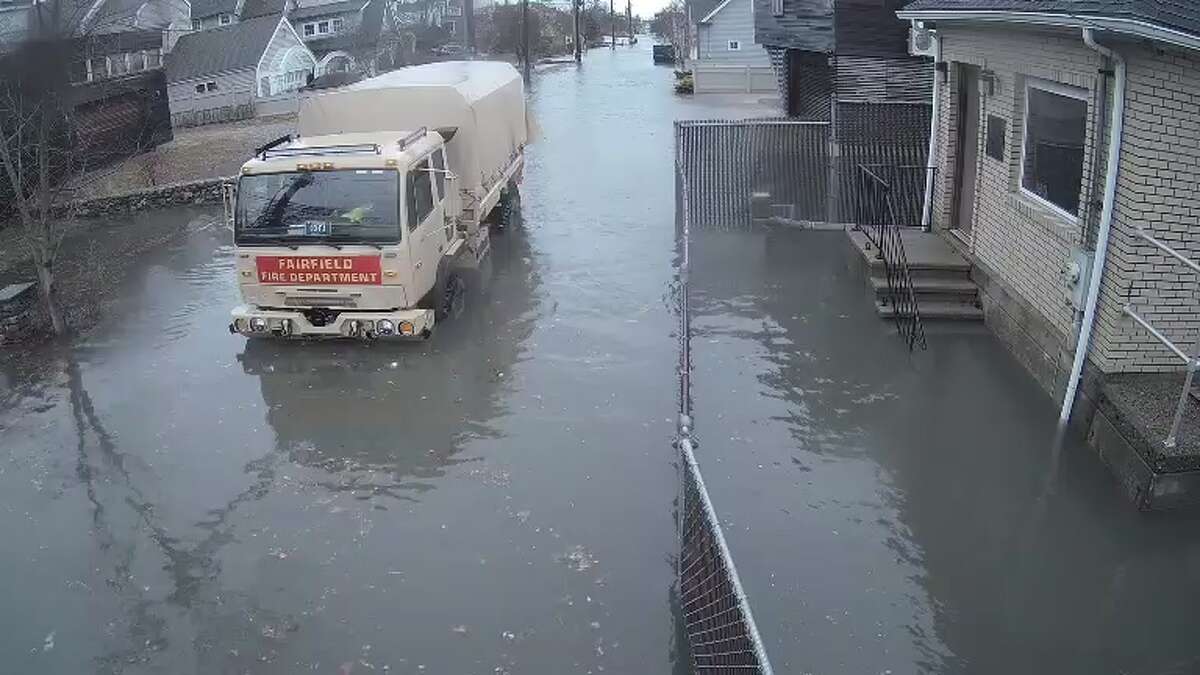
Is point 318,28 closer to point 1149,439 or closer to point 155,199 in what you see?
point 155,199

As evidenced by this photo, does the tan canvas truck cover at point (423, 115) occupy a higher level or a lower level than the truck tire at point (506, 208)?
higher

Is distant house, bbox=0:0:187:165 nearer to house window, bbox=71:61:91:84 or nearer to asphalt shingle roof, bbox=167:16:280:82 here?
house window, bbox=71:61:91:84

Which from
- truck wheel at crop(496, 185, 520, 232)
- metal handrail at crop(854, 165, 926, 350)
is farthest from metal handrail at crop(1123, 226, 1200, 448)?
truck wheel at crop(496, 185, 520, 232)

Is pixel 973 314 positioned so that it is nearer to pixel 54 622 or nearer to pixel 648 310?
pixel 648 310

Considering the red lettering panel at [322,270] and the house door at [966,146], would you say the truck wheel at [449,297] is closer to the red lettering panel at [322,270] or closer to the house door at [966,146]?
the red lettering panel at [322,270]

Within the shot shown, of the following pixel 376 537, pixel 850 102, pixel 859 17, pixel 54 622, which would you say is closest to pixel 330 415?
pixel 376 537

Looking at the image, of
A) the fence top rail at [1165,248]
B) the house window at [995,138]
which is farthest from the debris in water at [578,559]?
the house window at [995,138]

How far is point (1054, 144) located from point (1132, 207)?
1941 millimetres

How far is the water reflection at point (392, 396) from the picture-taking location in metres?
8.63

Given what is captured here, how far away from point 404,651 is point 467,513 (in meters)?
1.74

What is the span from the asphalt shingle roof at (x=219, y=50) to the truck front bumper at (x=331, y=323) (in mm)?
39318

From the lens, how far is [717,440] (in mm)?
8711

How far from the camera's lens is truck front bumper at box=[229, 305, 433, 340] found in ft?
35.5

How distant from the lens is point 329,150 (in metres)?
11.1
